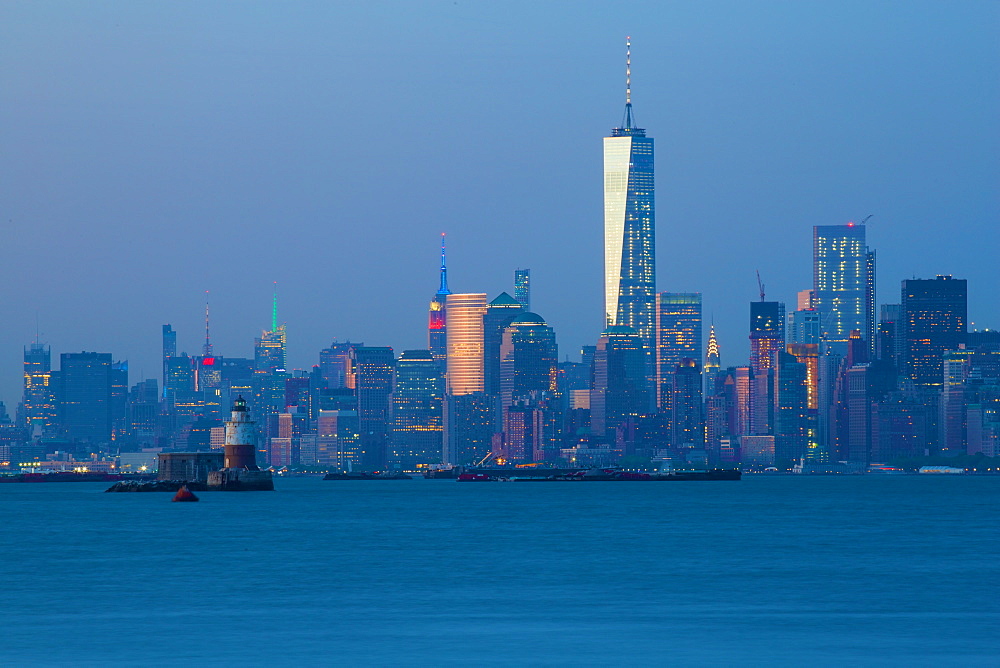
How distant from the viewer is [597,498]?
18175cm

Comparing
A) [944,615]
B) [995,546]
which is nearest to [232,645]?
[944,615]

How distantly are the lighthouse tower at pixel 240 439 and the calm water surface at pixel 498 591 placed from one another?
2595cm

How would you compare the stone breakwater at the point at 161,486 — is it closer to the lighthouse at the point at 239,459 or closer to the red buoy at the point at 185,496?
the lighthouse at the point at 239,459

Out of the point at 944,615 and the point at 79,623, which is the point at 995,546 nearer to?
the point at 944,615

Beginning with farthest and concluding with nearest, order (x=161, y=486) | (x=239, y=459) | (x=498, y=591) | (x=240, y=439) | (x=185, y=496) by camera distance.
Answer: (x=161, y=486), (x=239, y=459), (x=240, y=439), (x=185, y=496), (x=498, y=591)

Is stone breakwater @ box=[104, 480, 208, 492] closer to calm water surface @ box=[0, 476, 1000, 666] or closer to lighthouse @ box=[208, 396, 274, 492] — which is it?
lighthouse @ box=[208, 396, 274, 492]

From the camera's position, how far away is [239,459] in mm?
151500

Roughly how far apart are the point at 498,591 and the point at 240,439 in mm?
91313

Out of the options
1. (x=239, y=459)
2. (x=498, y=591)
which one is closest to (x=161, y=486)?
(x=239, y=459)

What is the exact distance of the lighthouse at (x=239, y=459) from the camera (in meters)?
146

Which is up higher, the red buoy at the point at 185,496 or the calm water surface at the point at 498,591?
the calm water surface at the point at 498,591

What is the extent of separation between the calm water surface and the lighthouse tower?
85.1 feet

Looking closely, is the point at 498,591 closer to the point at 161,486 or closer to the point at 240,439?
the point at 240,439

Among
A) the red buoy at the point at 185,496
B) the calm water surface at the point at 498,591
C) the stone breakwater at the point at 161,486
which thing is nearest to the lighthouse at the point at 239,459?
the stone breakwater at the point at 161,486
